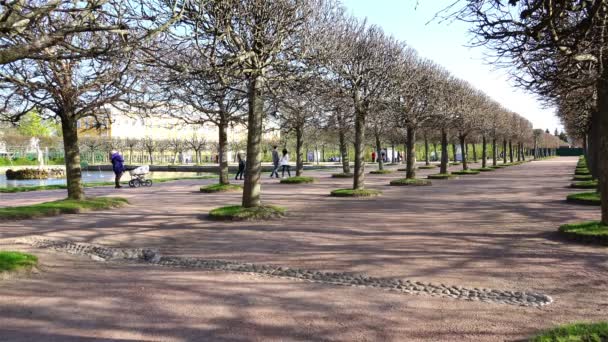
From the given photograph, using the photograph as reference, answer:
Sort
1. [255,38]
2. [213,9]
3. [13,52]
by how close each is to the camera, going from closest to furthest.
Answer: [13,52]
[213,9]
[255,38]

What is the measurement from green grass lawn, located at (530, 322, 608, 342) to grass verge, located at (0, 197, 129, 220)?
41.0 feet

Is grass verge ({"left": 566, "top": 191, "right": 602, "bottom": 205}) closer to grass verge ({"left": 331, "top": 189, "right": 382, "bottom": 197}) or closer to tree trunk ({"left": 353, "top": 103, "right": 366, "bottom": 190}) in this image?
grass verge ({"left": 331, "top": 189, "right": 382, "bottom": 197})

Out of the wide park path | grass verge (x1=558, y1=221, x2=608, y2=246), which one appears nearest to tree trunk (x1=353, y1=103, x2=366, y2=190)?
the wide park path

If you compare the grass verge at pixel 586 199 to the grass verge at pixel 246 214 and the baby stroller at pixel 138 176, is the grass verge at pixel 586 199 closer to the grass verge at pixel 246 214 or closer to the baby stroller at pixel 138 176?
the grass verge at pixel 246 214

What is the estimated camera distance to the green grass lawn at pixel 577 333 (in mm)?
3891

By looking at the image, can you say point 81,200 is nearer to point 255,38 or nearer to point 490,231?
point 255,38

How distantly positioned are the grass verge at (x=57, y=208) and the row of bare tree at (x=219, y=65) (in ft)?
2.45

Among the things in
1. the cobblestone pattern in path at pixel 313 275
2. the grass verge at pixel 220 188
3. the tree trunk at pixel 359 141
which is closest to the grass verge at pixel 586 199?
the tree trunk at pixel 359 141

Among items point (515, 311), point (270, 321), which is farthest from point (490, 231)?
point (270, 321)

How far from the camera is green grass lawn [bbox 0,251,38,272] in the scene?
6.54m

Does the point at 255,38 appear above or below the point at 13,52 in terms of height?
above

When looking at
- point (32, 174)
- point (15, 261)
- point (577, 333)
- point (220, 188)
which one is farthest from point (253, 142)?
point (32, 174)

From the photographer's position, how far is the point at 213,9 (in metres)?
10.5

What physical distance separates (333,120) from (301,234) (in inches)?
542
